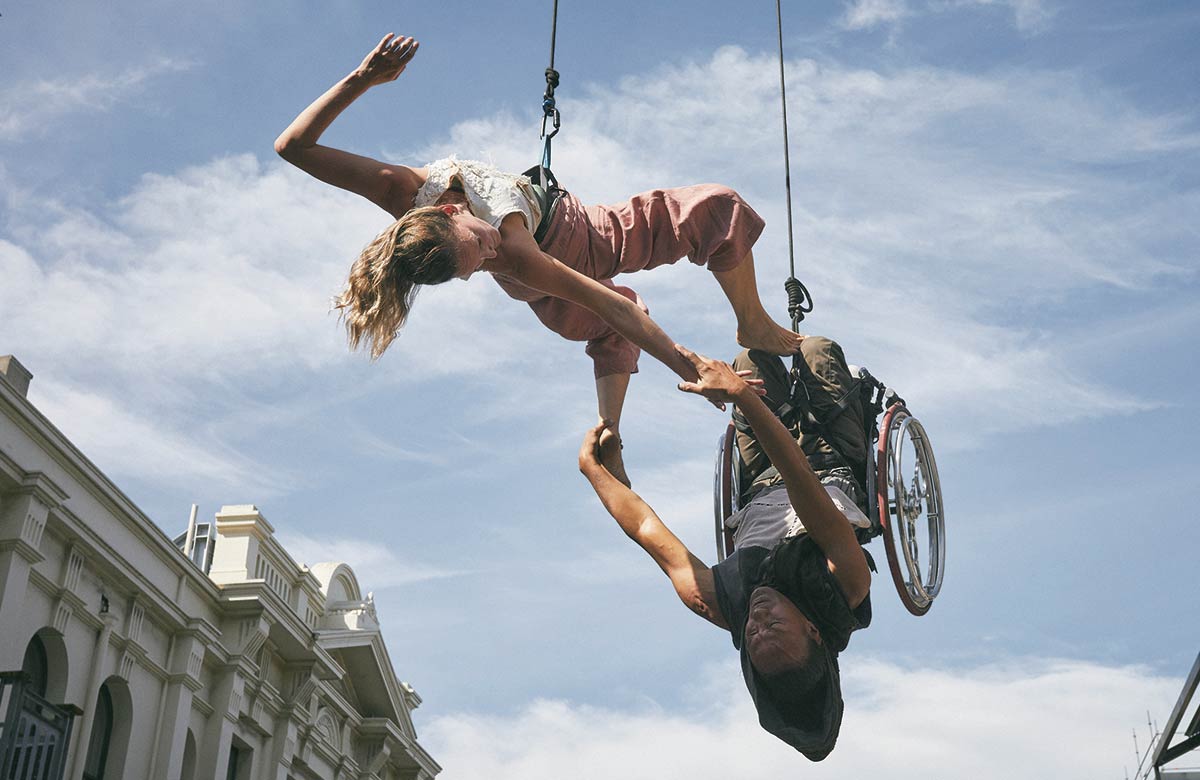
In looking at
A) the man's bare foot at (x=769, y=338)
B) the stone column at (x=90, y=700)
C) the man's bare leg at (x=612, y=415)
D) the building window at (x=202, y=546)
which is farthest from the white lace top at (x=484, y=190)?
the building window at (x=202, y=546)

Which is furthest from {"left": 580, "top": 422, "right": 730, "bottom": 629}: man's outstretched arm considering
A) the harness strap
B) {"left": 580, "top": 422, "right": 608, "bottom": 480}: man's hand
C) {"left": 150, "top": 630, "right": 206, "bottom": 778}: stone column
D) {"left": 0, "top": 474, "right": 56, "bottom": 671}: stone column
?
{"left": 150, "top": 630, "right": 206, "bottom": 778}: stone column

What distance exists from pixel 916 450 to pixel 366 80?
298 cm

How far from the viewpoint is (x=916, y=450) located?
645 centimetres

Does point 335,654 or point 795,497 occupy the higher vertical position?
point 335,654

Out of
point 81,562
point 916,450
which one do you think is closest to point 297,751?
point 81,562

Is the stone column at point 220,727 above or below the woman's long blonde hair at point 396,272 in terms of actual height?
above

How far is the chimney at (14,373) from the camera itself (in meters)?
13.0

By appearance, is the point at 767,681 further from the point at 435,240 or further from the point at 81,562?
the point at 81,562

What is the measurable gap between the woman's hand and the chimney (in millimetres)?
8872

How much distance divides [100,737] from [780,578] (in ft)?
37.2

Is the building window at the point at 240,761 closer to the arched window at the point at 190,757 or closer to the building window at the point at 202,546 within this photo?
the arched window at the point at 190,757

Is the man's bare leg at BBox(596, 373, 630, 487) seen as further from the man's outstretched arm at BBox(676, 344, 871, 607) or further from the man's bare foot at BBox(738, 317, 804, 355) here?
the man's outstretched arm at BBox(676, 344, 871, 607)

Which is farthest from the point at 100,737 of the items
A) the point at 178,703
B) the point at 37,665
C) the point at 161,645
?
the point at 37,665

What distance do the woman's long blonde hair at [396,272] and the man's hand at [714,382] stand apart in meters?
0.92
